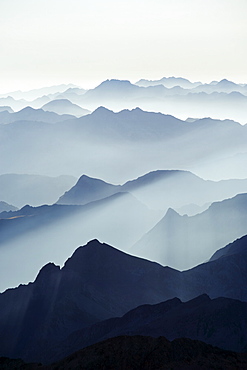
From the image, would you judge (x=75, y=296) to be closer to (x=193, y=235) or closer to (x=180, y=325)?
(x=180, y=325)

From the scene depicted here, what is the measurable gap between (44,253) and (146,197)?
59506mm

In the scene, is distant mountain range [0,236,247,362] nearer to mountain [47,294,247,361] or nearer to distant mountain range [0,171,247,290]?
mountain [47,294,247,361]

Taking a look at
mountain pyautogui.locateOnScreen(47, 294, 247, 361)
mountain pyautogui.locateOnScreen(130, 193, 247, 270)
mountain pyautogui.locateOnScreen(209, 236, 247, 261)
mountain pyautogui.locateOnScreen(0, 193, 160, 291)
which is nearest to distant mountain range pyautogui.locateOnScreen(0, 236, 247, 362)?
mountain pyautogui.locateOnScreen(47, 294, 247, 361)

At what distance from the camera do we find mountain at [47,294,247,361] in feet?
203

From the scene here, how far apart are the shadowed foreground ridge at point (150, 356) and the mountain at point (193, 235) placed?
215ft

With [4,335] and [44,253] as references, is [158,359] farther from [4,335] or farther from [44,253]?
[44,253]

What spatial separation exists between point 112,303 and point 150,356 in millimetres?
37504

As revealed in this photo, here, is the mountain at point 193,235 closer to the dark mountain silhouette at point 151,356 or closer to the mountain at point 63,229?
the mountain at point 63,229

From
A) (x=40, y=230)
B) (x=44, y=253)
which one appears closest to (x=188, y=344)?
(x=44, y=253)

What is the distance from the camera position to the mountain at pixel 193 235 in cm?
11794

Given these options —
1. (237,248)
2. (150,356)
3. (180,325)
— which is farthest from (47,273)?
(150,356)

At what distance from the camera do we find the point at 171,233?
130 metres

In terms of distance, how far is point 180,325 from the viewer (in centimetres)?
6444

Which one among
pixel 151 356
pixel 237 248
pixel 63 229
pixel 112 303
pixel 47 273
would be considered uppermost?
pixel 63 229
